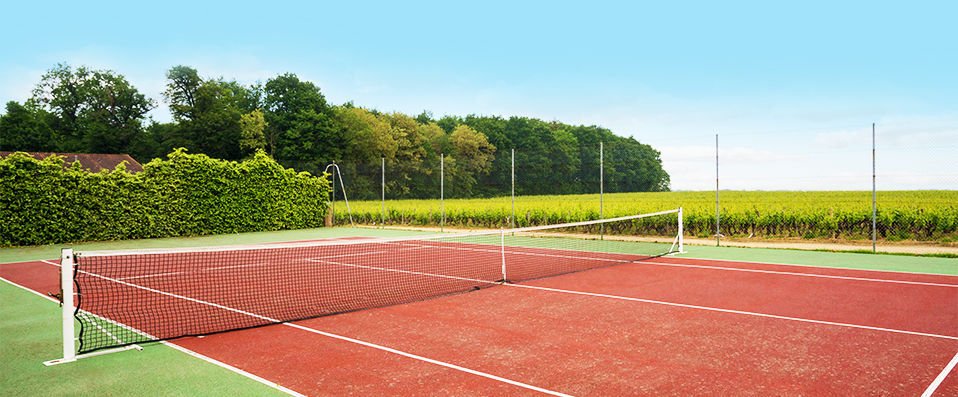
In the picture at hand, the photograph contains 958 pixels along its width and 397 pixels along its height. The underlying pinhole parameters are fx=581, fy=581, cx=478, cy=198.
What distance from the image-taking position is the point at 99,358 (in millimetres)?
5121

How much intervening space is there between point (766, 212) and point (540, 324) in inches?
497

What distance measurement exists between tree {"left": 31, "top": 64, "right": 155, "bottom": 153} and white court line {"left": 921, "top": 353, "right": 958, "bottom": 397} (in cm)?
5540

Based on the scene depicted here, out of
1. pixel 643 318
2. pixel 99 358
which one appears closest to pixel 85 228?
pixel 99 358

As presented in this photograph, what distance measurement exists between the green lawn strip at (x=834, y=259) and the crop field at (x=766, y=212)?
253 centimetres

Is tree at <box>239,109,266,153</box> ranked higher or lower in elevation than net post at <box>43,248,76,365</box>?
higher

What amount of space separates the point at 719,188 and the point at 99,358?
1506cm

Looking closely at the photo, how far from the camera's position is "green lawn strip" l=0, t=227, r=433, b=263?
14109 millimetres

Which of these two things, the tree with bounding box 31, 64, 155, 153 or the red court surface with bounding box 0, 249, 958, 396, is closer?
the red court surface with bounding box 0, 249, 958, 396

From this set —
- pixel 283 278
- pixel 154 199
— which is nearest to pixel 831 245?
pixel 283 278

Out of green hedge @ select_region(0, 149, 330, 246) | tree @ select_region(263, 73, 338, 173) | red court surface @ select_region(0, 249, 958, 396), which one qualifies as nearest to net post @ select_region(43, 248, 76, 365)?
red court surface @ select_region(0, 249, 958, 396)

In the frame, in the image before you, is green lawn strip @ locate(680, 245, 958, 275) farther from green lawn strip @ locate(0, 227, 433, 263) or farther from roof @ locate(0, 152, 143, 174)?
roof @ locate(0, 152, 143, 174)

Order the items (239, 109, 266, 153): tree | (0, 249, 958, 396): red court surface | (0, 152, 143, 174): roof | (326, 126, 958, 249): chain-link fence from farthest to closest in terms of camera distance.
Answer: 1. (239, 109, 266, 153): tree
2. (0, 152, 143, 174): roof
3. (326, 126, 958, 249): chain-link fence
4. (0, 249, 958, 396): red court surface

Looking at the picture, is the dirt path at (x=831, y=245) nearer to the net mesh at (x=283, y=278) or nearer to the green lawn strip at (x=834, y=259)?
the green lawn strip at (x=834, y=259)

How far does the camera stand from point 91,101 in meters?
51.2
